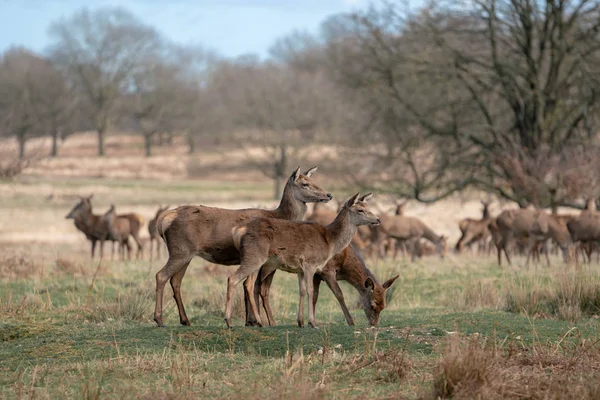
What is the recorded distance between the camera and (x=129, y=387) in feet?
24.0

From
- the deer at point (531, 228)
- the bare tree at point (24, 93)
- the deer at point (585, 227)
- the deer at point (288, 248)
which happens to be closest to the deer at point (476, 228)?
the deer at point (531, 228)

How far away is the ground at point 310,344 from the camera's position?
7402mm

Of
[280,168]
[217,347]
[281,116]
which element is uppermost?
[281,116]

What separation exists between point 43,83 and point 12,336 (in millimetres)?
55631

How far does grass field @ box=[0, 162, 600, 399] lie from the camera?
7.39 m

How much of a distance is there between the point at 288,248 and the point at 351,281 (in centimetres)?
188

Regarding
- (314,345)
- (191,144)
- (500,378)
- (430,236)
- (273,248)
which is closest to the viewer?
(500,378)

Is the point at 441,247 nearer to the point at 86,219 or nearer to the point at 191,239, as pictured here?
the point at 86,219

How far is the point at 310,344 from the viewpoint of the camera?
9266 millimetres

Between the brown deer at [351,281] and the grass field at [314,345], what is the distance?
283 mm

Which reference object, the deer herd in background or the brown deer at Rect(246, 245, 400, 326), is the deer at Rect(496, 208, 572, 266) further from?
the deer herd in background

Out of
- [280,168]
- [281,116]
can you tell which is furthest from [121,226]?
[281,116]

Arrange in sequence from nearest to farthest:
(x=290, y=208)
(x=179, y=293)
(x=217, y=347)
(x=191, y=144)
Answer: (x=217, y=347)
(x=179, y=293)
(x=290, y=208)
(x=191, y=144)

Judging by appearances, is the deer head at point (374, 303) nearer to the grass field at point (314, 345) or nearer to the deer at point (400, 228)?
the grass field at point (314, 345)
